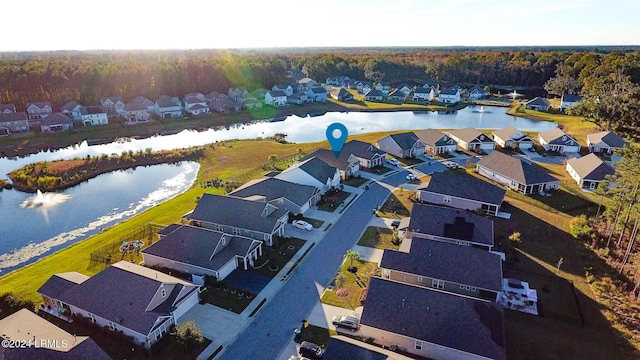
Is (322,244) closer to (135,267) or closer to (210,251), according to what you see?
(210,251)

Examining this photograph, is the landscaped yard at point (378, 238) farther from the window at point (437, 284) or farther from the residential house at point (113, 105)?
the residential house at point (113, 105)

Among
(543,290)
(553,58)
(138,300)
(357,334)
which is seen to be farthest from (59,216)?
(553,58)

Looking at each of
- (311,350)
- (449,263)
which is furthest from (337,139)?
(311,350)

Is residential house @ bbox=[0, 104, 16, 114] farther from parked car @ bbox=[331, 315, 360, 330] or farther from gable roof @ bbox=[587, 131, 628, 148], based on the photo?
gable roof @ bbox=[587, 131, 628, 148]

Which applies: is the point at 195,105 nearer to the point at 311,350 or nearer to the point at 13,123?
the point at 13,123

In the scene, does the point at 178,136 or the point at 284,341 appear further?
the point at 178,136

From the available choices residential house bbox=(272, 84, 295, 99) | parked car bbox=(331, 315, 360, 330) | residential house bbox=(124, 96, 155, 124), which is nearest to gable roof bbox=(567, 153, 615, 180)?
parked car bbox=(331, 315, 360, 330)

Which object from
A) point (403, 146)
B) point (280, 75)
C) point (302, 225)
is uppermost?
point (280, 75)
